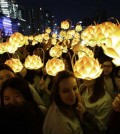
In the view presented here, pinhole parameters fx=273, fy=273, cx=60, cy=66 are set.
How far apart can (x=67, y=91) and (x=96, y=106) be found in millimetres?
962

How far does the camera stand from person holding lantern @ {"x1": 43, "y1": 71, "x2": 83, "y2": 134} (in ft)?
10.0

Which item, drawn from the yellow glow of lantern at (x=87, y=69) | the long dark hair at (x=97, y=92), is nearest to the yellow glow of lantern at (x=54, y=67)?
the long dark hair at (x=97, y=92)

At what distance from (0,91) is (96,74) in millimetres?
1305

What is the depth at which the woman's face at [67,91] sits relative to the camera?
321cm

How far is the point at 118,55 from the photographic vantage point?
2.08m

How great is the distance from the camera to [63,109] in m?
3.19

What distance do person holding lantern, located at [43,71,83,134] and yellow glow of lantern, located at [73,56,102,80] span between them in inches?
15.4

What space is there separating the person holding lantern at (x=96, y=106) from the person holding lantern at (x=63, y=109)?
0.27 meters

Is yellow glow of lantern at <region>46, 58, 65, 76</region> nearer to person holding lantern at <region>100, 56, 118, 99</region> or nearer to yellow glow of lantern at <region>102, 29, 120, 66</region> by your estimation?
person holding lantern at <region>100, 56, 118, 99</region>

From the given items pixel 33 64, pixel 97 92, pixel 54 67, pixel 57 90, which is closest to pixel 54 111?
pixel 57 90

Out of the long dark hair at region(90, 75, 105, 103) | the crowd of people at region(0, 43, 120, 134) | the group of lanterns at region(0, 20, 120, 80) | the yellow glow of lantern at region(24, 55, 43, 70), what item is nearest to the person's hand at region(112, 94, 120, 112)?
the crowd of people at region(0, 43, 120, 134)

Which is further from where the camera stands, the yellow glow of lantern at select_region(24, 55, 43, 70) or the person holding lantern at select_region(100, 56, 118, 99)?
the yellow glow of lantern at select_region(24, 55, 43, 70)

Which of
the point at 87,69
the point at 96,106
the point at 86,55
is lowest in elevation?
the point at 96,106

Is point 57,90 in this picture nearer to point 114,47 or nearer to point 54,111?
point 54,111
